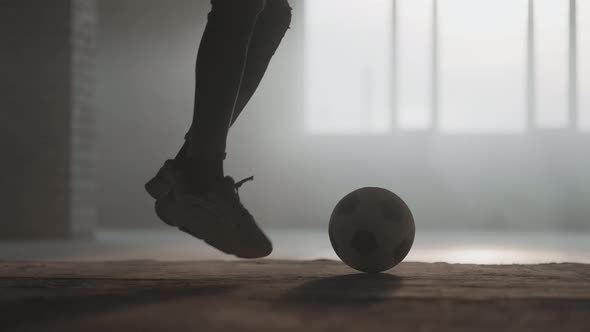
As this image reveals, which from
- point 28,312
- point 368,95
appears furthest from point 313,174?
point 28,312

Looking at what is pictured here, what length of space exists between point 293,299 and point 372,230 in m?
0.46

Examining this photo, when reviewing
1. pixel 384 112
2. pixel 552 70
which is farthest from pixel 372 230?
pixel 552 70

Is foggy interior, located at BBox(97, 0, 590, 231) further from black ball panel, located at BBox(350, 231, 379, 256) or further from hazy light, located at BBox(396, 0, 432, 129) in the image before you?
black ball panel, located at BBox(350, 231, 379, 256)

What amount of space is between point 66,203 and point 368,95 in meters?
3.31

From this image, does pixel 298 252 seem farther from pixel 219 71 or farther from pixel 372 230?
pixel 219 71

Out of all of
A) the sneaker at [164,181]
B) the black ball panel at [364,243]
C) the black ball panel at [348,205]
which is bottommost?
the black ball panel at [364,243]

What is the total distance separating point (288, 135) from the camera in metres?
6.72

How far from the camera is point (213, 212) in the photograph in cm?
151

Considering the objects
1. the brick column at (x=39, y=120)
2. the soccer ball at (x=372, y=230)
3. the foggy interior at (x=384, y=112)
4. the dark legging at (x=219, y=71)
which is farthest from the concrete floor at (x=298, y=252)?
the foggy interior at (x=384, y=112)

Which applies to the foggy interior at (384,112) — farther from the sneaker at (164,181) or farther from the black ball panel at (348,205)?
the sneaker at (164,181)

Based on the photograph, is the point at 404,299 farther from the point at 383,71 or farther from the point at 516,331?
the point at 383,71

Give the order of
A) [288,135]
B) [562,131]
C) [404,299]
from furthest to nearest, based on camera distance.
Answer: [288,135] → [562,131] → [404,299]

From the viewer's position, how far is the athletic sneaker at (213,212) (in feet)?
4.90

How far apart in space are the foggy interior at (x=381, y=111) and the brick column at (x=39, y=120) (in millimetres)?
2250
